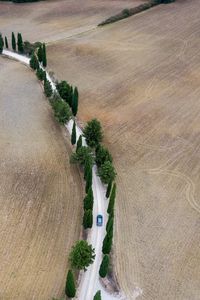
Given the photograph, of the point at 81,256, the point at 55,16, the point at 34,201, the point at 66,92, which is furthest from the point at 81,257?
the point at 55,16

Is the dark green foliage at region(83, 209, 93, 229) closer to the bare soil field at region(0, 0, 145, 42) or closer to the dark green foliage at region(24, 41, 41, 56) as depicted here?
the dark green foliage at region(24, 41, 41, 56)

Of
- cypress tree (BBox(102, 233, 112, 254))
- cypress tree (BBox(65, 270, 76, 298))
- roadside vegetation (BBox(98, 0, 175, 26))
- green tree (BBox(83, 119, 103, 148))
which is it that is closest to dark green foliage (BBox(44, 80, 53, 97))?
green tree (BBox(83, 119, 103, 148))

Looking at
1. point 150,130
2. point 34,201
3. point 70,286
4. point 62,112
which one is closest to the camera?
point 70,286

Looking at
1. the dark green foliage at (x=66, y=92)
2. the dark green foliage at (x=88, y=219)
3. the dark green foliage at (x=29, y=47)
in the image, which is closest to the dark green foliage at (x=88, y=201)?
the dark green foliage at (x=88, y=219)

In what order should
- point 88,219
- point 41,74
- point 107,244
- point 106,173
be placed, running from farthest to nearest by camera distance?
point 41,74 → point 106,173 → point 88,219 → point 107,244

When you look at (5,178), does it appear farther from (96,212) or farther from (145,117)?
(145,117)

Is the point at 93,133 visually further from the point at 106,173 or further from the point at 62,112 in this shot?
the point at 106,173

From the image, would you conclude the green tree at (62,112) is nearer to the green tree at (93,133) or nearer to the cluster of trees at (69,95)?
the cluster of trees at (69,95)
